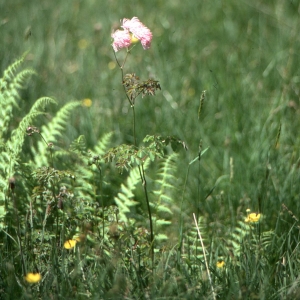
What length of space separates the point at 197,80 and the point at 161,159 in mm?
1105

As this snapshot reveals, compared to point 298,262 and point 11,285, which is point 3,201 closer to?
point 11,285

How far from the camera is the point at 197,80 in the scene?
4.45 m

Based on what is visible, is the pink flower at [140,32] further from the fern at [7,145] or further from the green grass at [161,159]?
the fern at [7,145]

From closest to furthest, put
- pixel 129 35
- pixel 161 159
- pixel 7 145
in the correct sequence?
pixel 129 35 < pixel 7 145 < pixel 161 159

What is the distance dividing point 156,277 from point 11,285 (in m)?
0.54

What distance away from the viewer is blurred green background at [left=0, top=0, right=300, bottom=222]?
3319 millimetres

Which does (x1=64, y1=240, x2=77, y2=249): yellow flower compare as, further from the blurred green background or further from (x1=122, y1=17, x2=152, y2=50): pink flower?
(x1=122, y1=17, x2=152, y2=50): pink flower

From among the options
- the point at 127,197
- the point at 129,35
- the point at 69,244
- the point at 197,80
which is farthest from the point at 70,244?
the point at 197,80

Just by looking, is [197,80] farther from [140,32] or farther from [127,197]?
[140,32]

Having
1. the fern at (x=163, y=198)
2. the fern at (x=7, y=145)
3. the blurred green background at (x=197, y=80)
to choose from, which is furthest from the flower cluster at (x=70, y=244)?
the blurred green background at (x=197, y=80)

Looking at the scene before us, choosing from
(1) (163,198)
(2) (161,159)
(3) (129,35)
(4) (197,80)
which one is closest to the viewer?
(3) (129,35)

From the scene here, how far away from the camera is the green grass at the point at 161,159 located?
7.43 feet

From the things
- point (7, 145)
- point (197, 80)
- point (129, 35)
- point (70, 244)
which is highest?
point (197, 80)

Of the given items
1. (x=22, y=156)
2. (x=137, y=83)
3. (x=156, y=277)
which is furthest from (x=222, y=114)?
(x=156, y=277)
